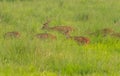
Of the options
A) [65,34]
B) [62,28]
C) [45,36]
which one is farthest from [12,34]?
[62,28]

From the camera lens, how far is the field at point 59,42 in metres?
6.37

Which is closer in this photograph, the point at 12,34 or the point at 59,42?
the point at 59,42

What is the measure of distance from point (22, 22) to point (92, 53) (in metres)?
2.67

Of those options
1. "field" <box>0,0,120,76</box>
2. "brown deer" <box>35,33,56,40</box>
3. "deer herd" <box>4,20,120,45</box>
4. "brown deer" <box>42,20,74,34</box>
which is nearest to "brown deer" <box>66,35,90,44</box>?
"deer herd" <box>4,20,120,45</box>

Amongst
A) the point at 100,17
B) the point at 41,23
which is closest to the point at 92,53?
the point at 41,23

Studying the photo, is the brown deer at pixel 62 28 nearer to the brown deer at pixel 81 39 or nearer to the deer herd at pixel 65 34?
the deer herd at pixel 65 34

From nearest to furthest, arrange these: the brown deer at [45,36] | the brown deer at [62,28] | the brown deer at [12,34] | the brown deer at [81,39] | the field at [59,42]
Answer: the field at [59,42] → the brown deer at [12,34] → the brown deer at [45,36] → the brown deer at [81,39] → the brown deer at [62,28]

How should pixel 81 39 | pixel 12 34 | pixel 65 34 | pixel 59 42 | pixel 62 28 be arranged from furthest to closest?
pixel 62 28 → pixel 65 34 → pixel 81 39 → pixel 12 34 → pixel 59 42

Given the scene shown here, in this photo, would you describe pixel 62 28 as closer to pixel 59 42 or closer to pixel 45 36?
pixel 45 36

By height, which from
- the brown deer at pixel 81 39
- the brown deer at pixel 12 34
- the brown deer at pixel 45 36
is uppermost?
the brown deer at pixel 12 34

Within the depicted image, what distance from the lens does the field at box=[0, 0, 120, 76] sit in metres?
6.37

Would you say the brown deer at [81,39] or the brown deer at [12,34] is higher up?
the brown deer at [12,34]

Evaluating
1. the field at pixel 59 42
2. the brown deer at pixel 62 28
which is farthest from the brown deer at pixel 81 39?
the brown deer at pixel 62 28

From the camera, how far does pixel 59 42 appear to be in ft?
24.9
